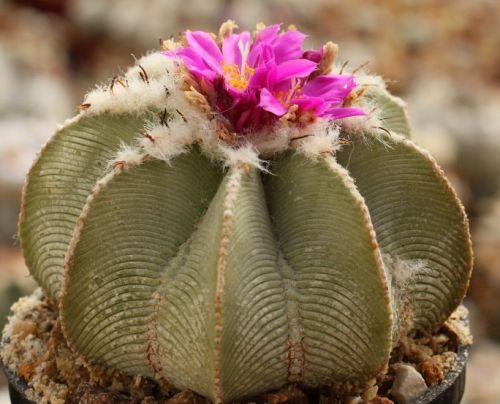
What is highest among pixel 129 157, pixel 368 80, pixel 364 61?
pixel 364 61

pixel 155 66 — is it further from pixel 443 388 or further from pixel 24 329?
pixel 443 388

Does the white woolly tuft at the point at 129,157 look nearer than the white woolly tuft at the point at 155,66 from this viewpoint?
Yes

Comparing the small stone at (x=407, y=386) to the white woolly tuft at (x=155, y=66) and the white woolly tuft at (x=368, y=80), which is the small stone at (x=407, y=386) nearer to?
the white woolly tuft at (x=368, y=80)

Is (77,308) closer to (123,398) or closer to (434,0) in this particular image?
(123,398)

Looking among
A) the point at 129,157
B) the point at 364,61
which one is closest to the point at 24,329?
the point at 129,157

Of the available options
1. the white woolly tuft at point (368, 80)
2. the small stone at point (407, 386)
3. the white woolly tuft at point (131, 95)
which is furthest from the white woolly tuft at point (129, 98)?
the small stone at point (407, 386)

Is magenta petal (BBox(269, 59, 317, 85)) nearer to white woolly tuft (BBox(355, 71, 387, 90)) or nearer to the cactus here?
the cactus

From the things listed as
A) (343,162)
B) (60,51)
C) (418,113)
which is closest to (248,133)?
(343,162)
